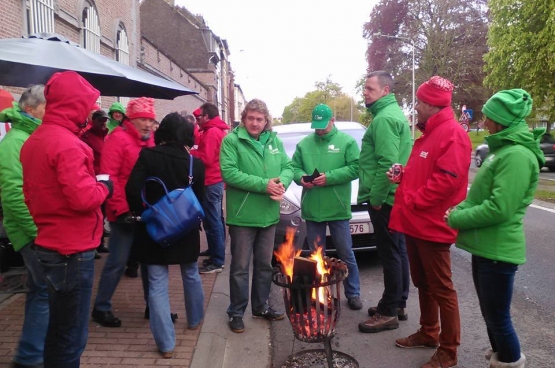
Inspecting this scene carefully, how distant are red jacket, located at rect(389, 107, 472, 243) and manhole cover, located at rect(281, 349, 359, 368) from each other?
3.49 feet

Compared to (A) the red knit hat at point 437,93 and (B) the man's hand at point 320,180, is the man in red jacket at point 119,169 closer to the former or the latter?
(B) the man's hand at point 320,180

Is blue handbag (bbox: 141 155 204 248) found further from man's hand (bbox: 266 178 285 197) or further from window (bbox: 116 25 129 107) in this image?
window (bbox: 116 25 129 107)

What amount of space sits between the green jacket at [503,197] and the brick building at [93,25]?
8.02 m

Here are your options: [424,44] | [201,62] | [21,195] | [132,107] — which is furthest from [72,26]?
[424,44]

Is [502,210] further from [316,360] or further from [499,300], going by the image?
[316,360]

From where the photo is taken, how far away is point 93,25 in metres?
12.6

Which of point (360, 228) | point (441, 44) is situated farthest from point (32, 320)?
point (441, 44)

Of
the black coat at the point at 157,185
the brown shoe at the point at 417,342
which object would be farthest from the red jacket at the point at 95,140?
the brown shoe at the point at 417,342

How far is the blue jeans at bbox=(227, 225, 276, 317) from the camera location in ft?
13.9

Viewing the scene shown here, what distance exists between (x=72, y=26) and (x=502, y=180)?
11.1 meters

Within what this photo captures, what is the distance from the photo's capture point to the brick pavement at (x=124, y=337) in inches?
141

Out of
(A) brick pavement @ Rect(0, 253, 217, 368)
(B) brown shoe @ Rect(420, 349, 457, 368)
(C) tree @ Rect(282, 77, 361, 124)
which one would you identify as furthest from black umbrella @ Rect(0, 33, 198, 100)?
(C) tree @ Rect(282, 77, 361, 124)

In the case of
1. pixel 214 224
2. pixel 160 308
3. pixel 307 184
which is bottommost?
pixel 160 308

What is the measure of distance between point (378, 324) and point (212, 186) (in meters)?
2.88
